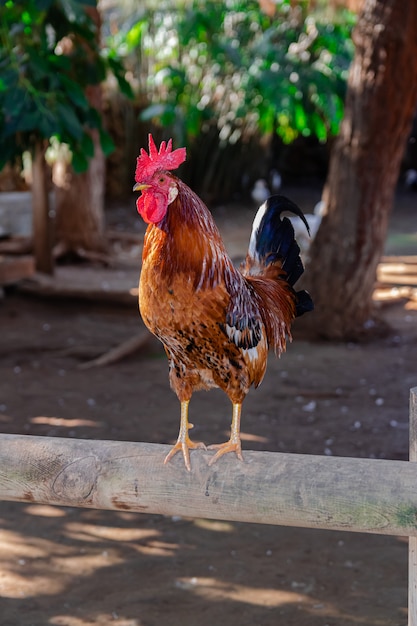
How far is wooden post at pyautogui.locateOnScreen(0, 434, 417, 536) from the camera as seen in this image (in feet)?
6.17

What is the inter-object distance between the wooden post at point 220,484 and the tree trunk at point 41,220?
5.88m

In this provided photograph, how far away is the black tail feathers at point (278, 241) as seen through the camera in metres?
2.60

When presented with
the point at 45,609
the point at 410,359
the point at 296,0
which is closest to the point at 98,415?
the point at 45,609

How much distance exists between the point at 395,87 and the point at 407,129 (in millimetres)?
391

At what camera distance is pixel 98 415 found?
5219 mm

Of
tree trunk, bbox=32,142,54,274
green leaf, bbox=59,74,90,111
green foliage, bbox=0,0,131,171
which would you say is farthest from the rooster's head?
tree trunk, bbox=32,142,54,274

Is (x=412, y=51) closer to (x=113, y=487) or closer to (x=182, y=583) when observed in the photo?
(x=182, y=583)

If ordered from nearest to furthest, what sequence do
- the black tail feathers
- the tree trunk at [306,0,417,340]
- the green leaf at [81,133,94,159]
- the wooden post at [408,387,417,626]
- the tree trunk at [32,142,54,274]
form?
1. the wooden post at [408,387,417,626]
2. the black tail feathers
3. the green leaf at [81,133,94,159]
4. the tree trunk at [306,0,417,340]
5. the tree trunk at [32,142,54,274]

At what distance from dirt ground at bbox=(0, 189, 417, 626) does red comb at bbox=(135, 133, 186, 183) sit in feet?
2.54

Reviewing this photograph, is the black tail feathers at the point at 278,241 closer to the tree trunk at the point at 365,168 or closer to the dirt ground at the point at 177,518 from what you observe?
the dirt ground at the point at 177,518

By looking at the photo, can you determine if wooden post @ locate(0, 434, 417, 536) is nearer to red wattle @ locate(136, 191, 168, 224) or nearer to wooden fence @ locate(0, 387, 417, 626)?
wooden fence @ locate(0, 387, 417, 626)

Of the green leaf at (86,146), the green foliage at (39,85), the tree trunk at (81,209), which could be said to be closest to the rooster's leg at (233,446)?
the green foliage at (39,85)

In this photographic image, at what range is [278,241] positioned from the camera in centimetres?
266

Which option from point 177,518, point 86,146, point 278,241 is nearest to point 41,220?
point 86,146
